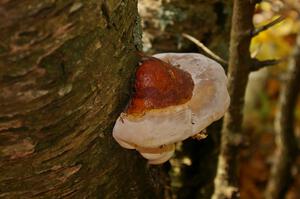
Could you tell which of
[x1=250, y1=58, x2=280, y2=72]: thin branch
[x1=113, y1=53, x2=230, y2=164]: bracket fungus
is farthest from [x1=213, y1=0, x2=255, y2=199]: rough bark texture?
[x1=113, y1=53, x2=230, y2=164]: bracket fungus

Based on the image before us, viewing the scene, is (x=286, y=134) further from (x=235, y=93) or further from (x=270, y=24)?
(x=270, y=24)

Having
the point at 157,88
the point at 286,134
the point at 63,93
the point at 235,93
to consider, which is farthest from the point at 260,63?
the point at 286,134

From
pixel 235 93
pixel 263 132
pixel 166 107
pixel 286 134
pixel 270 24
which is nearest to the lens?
pixel 166 107

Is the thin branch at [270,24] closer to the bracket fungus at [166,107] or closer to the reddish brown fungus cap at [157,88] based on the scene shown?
the bracket fungus at [166,107]

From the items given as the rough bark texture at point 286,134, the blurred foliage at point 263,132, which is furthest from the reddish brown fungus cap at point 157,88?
the blurred foliage at point 263,132

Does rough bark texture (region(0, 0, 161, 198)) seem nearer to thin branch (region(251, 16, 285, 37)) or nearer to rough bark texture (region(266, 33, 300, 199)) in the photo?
thin branch (region(251, 16, 285, 37))

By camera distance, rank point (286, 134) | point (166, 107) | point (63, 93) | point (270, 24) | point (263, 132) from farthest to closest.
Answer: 1. point (263, 132)
2. point (286, 134)
3. point (270, 24)
4. point (166, 107)
5. point (63, 93)

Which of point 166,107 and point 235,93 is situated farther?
point 235,93

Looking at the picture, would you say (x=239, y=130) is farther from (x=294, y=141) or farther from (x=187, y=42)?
(x=294, y=141)
